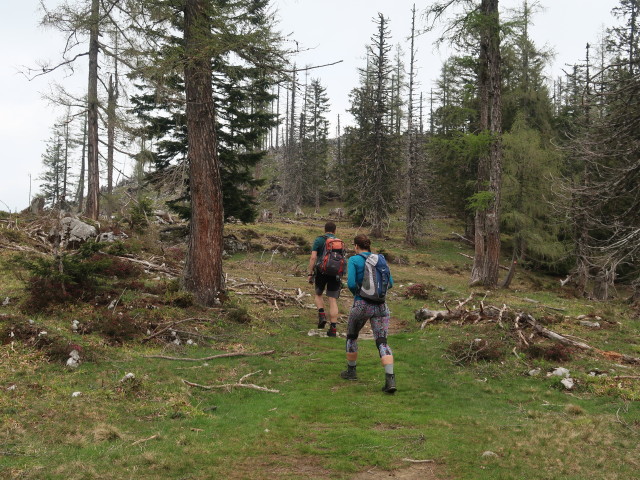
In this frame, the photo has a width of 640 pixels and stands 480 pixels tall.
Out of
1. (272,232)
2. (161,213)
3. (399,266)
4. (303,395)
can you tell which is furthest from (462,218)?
(303,395)

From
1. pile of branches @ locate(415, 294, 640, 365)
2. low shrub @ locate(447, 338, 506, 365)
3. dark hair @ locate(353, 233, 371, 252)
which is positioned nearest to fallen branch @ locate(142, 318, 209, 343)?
dark hair @ locate(353, 233, 371, 252)

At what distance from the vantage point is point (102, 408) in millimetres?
5348

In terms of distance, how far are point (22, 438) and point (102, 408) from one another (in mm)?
978

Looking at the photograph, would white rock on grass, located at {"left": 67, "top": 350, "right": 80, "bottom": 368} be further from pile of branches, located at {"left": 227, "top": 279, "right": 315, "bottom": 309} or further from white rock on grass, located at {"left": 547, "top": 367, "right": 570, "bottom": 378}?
white rock on grass, located at {"left": 547, "top": 367, "right": 570, "bottom": 378}

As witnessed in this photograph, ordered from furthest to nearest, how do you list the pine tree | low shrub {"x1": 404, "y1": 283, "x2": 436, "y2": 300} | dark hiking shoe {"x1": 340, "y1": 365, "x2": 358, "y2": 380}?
the pine tree → low shrub {"x1": 404, "y1": 283, "x2": 436, "y2": 300} → dark hiking shoe {"x1": 340, "y1": 365, "x2": 358, "y2": 380}

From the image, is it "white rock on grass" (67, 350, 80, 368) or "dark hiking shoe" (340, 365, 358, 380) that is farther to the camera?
"dark hiking shoe" (340, 365, 358, 380)

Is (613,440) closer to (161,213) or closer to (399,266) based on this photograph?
(399,266)

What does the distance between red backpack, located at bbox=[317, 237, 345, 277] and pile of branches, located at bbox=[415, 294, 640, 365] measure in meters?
2.89

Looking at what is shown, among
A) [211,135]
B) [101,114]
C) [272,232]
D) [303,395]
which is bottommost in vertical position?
[303,395]

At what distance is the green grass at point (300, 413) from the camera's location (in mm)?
4176

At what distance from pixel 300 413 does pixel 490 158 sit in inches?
583

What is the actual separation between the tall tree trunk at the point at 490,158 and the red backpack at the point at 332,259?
882 cm

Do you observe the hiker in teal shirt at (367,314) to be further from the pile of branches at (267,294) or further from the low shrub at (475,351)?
the pile of branches at (267,294)

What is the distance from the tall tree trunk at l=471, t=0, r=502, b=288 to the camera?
1641 cm
